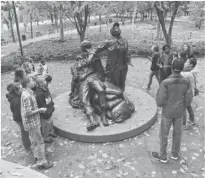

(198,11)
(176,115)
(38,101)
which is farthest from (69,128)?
(198,11)

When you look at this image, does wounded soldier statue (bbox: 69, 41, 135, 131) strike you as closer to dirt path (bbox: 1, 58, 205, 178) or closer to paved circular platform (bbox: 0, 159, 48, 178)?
dirt path (bbox: 1, 58, 205, 178)

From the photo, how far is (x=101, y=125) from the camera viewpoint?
5.70m

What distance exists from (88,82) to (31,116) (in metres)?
2.21

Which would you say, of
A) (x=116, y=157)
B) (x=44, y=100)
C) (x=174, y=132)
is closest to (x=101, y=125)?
(x=116, y=157)

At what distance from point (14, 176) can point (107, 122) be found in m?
2.77

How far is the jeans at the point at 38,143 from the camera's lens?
4.41 meters

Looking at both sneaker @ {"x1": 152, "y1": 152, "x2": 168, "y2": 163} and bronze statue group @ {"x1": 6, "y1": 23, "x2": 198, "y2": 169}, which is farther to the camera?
sneaker @ {"x1": 152, "y1": 152, "x2": 168, "y2": 163}

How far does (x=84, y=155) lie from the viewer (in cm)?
500

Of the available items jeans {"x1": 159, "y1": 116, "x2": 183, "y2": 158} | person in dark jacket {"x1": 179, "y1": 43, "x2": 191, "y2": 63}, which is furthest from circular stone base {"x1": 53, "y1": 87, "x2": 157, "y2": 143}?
person in dark jacket {"x1": 179, "y1": 43, "x2": 191, "y2": 63}

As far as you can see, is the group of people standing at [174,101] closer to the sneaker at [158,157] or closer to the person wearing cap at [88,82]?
the sneaker at [158,157]

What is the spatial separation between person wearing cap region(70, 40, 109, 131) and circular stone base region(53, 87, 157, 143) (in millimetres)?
224

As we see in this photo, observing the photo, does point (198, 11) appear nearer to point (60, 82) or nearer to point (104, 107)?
point (60, 82)

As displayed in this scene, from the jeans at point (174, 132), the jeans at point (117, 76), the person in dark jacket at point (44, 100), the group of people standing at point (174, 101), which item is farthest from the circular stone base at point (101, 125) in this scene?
the jeans at point (174, 132)

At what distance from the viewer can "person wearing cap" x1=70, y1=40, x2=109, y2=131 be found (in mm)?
5723
